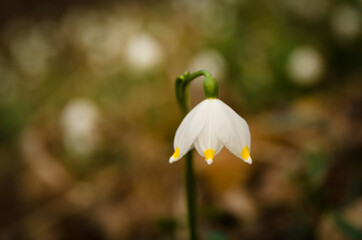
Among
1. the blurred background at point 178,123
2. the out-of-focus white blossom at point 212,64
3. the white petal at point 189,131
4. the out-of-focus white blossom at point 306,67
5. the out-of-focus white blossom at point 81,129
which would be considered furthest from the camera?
the out-of-focus white blossom at point 212,64

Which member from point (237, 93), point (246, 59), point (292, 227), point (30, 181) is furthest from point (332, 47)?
point (30, 181)

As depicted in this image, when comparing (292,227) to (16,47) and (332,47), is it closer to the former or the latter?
(332,47)

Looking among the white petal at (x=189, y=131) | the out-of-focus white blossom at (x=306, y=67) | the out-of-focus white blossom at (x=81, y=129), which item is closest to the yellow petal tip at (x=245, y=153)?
the white petal at (x=189, y=131)

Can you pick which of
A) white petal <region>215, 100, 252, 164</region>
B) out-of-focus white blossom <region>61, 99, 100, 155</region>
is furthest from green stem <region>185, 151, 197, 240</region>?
out-of-focus white blossom <region>61, 99, 100, 155</region>

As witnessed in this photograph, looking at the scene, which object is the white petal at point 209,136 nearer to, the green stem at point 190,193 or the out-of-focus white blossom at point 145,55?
the green stem at point 190,193

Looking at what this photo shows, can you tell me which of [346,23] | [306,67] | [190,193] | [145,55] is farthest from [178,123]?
[190,193]

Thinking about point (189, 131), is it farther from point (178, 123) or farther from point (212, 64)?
point (212, 64)
